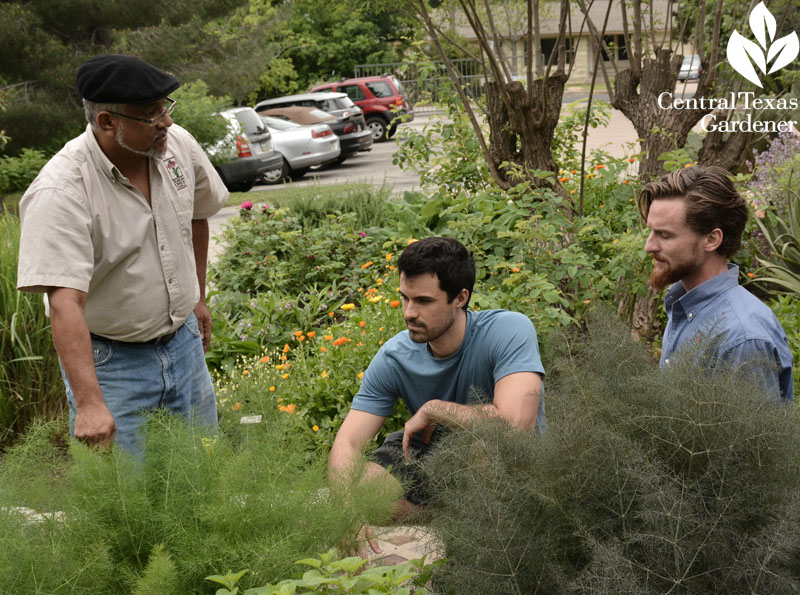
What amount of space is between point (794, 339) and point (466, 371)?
2326mm

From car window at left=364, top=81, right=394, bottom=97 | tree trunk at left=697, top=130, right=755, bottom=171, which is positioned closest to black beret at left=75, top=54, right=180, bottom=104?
tree trunk at left=697, top=130, right=755, bottom=171

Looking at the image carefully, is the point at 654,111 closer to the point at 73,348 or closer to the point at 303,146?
the point at 73,348

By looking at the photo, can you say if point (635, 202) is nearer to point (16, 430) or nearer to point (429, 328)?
point (429, 328)

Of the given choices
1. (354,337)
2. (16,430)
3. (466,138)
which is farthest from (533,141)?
(16,430)

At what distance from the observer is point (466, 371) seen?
3.13 metres

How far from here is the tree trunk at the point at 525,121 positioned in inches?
232

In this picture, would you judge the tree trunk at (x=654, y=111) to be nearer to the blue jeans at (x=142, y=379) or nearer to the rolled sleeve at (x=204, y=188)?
the rolled sleeve at (x=204, y=188)

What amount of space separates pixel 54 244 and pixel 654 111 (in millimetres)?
4829

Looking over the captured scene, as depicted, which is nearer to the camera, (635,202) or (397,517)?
(397,517)

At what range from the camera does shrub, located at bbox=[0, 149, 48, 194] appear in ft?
55.3

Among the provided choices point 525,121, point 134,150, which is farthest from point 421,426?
point 525,121

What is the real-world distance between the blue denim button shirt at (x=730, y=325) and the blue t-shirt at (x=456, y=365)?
53cm

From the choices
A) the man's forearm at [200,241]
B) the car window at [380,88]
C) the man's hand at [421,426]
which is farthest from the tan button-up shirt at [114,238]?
the car window at [380,88]

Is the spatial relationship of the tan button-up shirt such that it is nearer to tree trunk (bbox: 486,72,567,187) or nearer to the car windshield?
tree trunk (bbox: 486,72,567,187)
